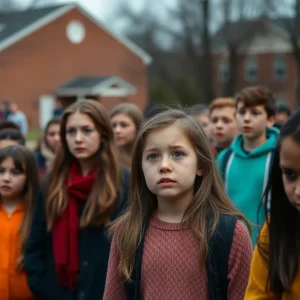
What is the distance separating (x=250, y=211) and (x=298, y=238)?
298cm

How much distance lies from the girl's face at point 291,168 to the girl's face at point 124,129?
14.8 feet

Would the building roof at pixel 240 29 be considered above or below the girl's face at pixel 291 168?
above

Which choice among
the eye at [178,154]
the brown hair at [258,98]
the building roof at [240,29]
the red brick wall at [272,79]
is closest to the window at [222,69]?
the red brick wall at [272,79]

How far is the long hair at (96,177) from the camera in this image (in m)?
4.61

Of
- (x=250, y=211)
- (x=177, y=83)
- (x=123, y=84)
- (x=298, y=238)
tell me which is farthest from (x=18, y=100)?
(x=298, y=238)

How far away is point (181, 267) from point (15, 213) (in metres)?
2.20

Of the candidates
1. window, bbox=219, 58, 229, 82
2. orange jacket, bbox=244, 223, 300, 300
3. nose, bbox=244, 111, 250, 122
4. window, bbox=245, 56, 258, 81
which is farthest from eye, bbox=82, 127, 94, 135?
window, bbox=245, 56, 258, 81

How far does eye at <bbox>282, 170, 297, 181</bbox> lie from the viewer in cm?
226

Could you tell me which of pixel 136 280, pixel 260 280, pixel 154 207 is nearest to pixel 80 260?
pixel 154 207

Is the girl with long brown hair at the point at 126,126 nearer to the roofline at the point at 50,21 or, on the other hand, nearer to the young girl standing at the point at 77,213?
the young girl standing at the point at 77,213

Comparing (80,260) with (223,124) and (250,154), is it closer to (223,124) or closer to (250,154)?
(250,154)

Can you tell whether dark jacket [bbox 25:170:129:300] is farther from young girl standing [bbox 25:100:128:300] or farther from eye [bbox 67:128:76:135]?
eye [bbox 67:128:76:135]

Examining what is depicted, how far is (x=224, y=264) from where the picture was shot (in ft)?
10.4

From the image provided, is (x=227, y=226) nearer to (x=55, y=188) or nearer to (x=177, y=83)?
(x=55, y=188)
